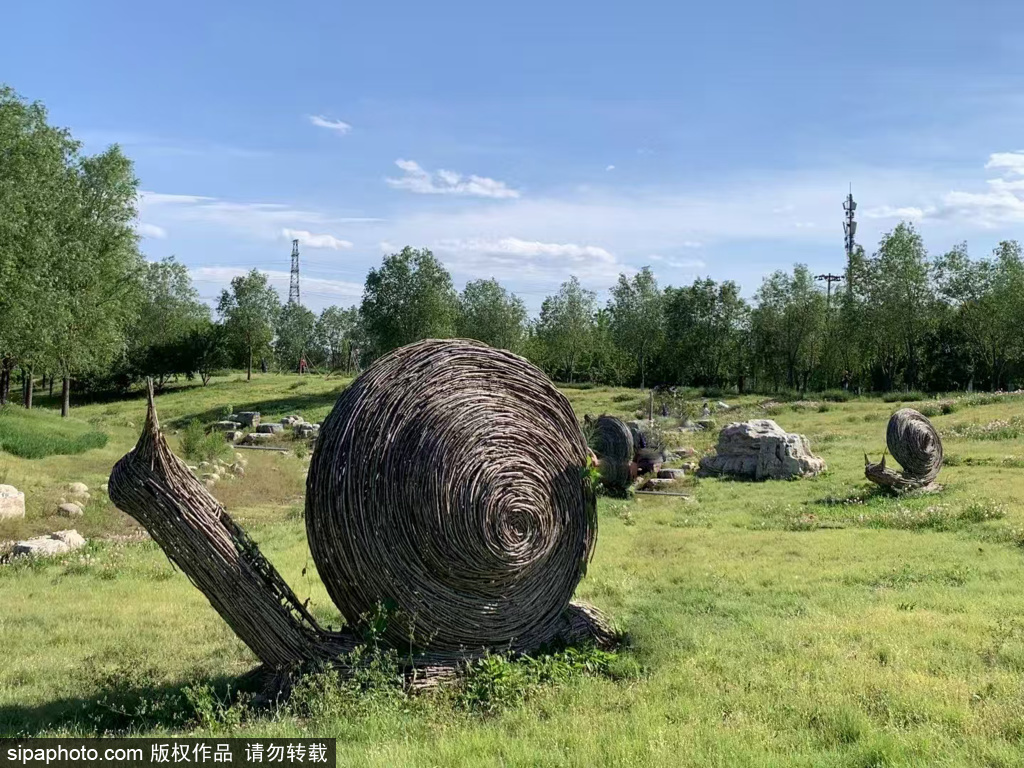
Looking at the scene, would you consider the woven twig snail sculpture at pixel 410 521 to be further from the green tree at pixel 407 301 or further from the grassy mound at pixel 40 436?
the green tree at pixel 407 301

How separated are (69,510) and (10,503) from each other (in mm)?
1108

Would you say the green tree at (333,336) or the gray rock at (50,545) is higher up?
the green tree at (333,336)

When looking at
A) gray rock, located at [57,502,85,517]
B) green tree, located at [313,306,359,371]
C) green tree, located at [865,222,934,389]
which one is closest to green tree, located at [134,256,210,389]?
green tree, located at [313,306,359,371]

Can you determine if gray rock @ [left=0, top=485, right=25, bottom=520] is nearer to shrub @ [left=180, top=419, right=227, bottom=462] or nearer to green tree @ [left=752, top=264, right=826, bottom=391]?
shrub @ [left=180, top=419, right=227, bottom=462]

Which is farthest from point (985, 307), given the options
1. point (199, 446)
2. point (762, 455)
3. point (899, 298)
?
point (199, 446)

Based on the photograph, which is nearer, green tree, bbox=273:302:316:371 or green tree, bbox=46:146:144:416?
green tree, bbox=46:146:144:416

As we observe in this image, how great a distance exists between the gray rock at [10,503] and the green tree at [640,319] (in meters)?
53.0

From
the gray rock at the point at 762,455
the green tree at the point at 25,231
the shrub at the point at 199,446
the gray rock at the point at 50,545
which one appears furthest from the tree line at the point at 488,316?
the gray rock at the point at 762,455

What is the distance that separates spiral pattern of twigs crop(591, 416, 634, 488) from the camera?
19.8m

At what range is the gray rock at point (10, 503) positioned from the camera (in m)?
15.8

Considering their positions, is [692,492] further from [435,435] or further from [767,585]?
[435,435]

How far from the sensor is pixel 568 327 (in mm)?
71375

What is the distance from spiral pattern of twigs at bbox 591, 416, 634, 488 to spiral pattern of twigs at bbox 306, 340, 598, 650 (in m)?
12.1

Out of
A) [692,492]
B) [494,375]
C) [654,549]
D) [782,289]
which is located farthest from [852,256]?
[494,375]
